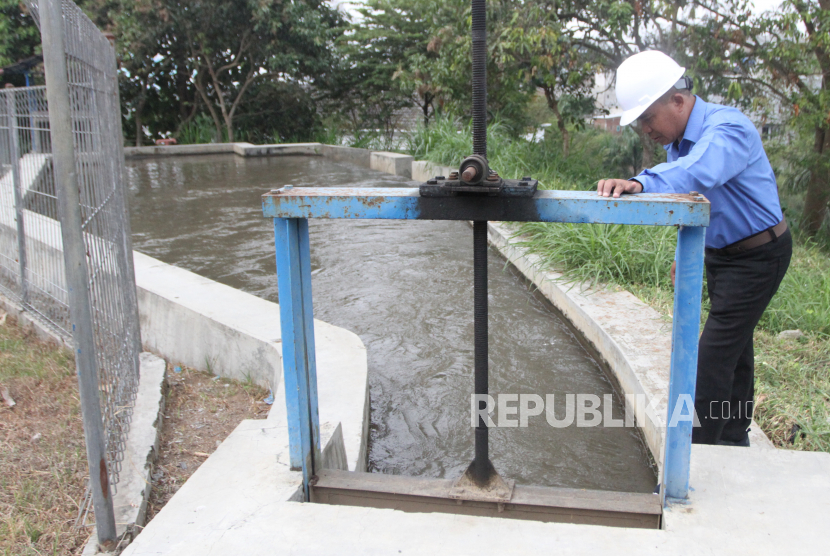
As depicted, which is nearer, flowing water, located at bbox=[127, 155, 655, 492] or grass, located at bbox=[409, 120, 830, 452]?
grass, located at bbox=[409, 120, 830, 452]

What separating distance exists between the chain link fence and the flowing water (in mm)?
1225

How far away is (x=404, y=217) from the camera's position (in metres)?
2.03

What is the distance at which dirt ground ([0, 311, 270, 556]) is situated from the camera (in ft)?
7.90

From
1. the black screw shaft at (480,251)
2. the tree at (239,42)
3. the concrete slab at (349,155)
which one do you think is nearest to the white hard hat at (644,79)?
the black screw shaft at (480,251)

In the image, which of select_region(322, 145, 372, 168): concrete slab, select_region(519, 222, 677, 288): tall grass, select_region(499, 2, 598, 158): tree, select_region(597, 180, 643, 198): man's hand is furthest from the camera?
select_region(322, 145, 372, 168): concrete slab

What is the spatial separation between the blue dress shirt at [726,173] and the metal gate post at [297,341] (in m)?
1.11

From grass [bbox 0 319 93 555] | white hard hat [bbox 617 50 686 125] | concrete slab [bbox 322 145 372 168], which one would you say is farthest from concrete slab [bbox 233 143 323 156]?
white hard hat [bbox 617 50 686 125]

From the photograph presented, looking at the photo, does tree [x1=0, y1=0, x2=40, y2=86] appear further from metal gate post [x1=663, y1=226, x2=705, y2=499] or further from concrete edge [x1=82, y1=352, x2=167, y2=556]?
metal gate post [x1=663, y1=226, x2=705, y2=499]

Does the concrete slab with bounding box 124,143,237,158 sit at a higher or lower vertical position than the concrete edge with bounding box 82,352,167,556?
higher

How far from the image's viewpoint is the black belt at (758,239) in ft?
8.55

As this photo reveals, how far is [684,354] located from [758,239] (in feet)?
3.14

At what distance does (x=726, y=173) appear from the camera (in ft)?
7.71

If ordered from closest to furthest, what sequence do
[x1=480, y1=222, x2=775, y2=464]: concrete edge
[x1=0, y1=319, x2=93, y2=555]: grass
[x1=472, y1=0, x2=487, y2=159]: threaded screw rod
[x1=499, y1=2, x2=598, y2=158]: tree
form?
[x1=472, y1=0, x2=487, y2=159]: threaded screw rod
[x1=0, y1=319, x2=93, y2=555]: grass
[x1=480, y1=222, x2=775, y2=464]: concrete edge
[x1=499, y1=2, x2=598, y2=158]: tree

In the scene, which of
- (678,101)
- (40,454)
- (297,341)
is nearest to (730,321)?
(678,101)
